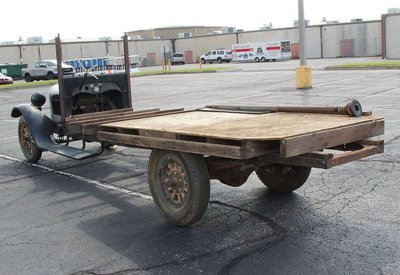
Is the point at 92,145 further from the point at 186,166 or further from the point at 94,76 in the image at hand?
the point at 186,166

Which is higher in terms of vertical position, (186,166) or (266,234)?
(186,166)

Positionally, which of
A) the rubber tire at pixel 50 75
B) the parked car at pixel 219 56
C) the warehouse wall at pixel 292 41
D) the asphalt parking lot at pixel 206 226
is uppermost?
the warehouse wall at pixel 292 41

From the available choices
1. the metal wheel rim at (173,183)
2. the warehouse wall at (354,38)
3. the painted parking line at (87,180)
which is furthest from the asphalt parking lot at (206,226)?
the warehouse wall at (354,38)

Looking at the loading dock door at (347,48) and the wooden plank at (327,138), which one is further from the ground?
the loading dock door at (347,48)

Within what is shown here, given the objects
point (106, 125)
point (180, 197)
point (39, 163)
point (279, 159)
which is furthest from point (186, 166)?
point (39, 163)

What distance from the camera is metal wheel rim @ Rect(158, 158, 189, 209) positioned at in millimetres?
5483

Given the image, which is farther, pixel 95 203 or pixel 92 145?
pixel 92 145

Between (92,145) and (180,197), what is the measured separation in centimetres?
546

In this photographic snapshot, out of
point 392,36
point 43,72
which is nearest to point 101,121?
point 43,72

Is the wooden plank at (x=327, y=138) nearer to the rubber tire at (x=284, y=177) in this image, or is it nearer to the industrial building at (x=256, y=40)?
the rubber tire at (x=284, y=177)

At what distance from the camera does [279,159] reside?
5008mm

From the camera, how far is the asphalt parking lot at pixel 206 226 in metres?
4.68

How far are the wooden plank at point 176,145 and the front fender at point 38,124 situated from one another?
2722 mm

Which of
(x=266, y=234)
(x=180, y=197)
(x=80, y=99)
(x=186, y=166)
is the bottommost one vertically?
(x=266, y=234)
